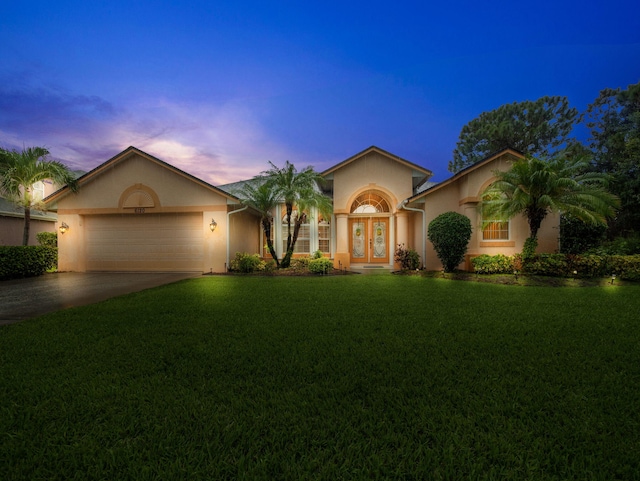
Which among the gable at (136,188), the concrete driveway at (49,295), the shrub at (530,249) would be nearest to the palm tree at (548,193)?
the shrub at (530,249)

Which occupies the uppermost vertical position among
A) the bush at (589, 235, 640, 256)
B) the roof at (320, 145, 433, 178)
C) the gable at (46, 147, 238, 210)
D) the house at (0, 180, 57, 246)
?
the roof at (320, 145, 433, 178)

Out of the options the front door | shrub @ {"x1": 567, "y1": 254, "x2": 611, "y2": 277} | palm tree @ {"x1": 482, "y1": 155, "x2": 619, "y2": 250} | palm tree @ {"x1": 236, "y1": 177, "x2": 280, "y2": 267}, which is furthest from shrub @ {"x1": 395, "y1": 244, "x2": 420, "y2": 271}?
palm tree @ {"x1": 236, "y1": 177, "x2": 280, "y2": 267}

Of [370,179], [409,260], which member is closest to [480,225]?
[409,260]

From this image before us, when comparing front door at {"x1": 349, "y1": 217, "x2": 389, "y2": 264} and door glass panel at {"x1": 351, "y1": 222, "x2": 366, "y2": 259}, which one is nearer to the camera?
front door at {"x1": 349, "y1": 217, "x2": 389, "y2": 264}

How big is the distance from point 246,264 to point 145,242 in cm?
549

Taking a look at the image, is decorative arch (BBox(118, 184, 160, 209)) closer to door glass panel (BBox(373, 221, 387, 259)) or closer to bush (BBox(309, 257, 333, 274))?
bush (BBox(309, 257, 333, 274))

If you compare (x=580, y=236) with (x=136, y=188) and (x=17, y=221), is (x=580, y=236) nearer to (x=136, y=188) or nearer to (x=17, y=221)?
(x=136, y=188)

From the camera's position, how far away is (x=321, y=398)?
2744 millimetres

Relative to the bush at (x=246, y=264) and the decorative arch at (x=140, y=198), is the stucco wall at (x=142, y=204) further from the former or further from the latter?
the bush at (x=246, y=264)

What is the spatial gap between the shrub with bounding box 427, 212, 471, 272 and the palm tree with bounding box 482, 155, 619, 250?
148cm

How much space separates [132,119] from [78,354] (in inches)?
→ 869

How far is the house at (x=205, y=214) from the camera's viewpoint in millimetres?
13219

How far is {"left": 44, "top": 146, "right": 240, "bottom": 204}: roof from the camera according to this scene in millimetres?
13672

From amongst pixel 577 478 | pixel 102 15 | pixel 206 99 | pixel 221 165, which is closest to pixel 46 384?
pixel 577 478
